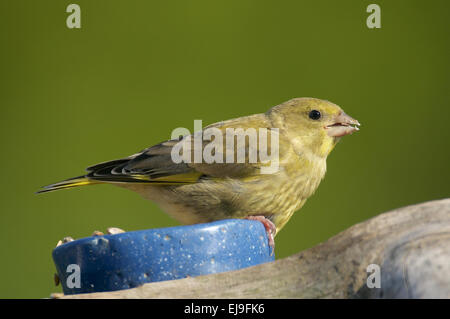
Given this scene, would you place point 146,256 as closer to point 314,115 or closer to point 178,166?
point 178,166

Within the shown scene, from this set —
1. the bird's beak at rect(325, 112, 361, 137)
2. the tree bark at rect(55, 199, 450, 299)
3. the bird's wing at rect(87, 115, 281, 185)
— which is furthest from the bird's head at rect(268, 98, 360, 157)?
the tree bark at rect(55, 199, 450, 299)

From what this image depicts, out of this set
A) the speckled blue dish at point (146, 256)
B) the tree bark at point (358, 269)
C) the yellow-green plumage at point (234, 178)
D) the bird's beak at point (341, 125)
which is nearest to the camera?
the tree bark at point (358, 269)

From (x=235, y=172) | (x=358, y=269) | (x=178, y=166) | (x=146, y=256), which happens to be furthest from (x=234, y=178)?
(x=358, y=269)

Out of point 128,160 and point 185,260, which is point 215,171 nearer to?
point 128,160

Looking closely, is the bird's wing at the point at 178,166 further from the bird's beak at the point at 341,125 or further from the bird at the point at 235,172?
the bird's beak at the point at 341,125

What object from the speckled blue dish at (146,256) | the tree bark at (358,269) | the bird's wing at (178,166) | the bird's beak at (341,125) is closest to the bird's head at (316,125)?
the bird's beak at (341,125)

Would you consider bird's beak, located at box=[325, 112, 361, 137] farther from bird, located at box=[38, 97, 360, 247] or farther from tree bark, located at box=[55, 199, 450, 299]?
tree bark, located at box=[55, 199, 450, 299]

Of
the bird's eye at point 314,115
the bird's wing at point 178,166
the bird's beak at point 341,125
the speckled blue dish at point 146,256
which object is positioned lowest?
the speckled blue dish at point 146,256
